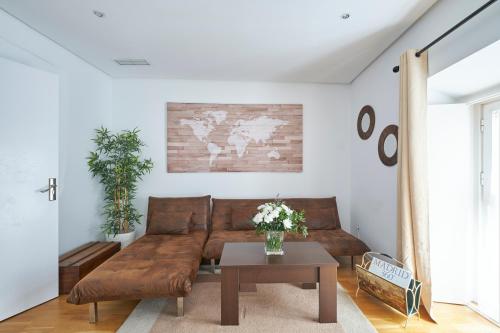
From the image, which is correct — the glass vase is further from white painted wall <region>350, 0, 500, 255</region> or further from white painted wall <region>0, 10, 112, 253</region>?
white painted wall <region>0, 10, 112, 253</region>

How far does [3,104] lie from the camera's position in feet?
6.97

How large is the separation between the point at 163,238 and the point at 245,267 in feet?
5.15

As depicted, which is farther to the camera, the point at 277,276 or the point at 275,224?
the point at 275,224

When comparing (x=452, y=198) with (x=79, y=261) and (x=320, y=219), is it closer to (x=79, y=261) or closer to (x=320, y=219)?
(x=320, y=219)

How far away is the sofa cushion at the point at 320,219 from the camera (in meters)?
3.50

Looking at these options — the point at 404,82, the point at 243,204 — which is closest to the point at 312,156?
the point at 243,204

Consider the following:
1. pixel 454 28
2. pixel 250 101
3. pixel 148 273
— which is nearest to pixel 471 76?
pixel 454 28

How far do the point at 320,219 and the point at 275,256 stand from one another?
1.55 metres

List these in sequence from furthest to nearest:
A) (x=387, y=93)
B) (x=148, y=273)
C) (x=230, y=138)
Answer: (x=230, y=138) < (x=387, y=93) < (x=148, y=273)

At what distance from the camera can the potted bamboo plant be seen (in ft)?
10.8

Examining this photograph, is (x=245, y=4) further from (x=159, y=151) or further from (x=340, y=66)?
(x=159, y=151)

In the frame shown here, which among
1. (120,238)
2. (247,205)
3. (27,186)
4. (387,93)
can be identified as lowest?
(120,238)

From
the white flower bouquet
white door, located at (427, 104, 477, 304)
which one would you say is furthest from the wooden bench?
white door, located at (427, 104, 477, 304)

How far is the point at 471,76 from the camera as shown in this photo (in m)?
2.02
